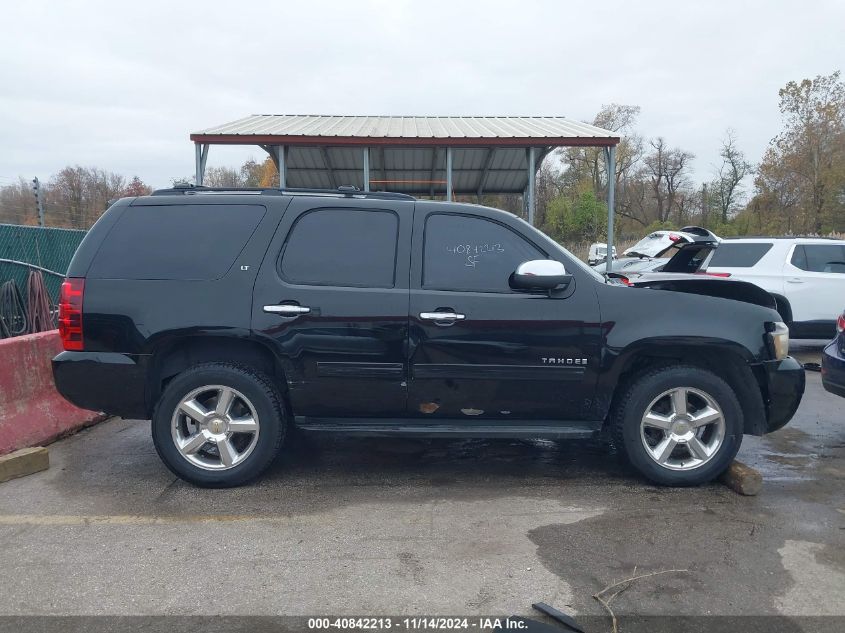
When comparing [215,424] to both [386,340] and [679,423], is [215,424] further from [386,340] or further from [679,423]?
[679,423]

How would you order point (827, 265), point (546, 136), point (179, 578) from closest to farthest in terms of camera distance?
point (179, 578) → point (827, 265) → point (546, 136)

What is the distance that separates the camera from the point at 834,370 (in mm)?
5457

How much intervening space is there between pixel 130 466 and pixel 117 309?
1330 mm

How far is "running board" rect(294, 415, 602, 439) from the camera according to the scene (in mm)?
4250

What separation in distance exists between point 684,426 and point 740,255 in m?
6.60

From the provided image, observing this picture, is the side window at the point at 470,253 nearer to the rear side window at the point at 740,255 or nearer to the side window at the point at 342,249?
the side window at the point at 342,249

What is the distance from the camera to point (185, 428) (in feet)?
14.3

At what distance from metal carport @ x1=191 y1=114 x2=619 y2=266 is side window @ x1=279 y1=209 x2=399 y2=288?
24.3 ft

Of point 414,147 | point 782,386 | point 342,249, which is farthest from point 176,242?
point 414,147

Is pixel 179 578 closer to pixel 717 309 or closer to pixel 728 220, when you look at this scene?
pixel 717 309

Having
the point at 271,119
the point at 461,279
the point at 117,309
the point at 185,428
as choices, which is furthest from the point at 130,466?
the point at 271,119

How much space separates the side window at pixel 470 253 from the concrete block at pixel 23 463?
310 centimetres

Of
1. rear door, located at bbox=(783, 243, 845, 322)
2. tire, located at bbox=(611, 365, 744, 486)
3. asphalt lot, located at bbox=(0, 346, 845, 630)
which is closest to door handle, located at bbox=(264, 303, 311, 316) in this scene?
asphalt lot, located at bbox=(0, 346, 845, 630)

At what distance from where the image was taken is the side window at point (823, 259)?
9.59m
